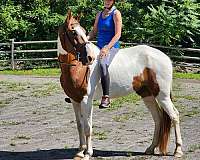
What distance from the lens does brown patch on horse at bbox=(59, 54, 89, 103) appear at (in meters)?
7.33

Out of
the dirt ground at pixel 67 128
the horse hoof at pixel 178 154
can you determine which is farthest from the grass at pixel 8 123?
the horse hoof at pixel 178 154

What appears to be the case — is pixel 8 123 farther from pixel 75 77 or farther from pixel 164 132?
pixel 164 132

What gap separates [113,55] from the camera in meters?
7.70

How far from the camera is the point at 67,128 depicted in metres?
10.0

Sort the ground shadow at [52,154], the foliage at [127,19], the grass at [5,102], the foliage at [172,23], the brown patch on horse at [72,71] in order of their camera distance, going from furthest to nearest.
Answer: the foliage at [127,19], the foliage at [172,23], the grass at [5,102], the ground shadow at [52,154], the brown patch on horse at [72,71]

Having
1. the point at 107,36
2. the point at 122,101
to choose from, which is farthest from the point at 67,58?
the point at 122,101

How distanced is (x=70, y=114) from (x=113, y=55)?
13.8 ft

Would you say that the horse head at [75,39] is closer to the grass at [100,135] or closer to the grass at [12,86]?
the grass at [100,135]

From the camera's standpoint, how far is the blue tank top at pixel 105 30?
24.8 ft

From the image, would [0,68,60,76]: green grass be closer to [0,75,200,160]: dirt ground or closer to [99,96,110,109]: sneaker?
[0,75,200,160]: dirt ground

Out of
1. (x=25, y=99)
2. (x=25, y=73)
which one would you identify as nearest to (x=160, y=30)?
(x=25, y=73)

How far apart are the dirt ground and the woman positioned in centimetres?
114

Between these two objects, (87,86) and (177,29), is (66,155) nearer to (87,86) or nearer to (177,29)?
(87,86)

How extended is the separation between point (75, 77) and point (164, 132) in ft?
5.63
